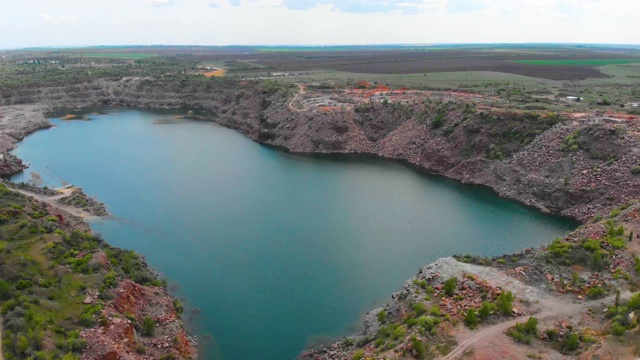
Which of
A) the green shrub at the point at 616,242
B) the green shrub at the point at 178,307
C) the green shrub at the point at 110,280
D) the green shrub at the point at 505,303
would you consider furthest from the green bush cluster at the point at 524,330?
the green shrub at the point at 110,280

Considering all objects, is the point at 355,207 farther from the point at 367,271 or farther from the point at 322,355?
the point at 322,355

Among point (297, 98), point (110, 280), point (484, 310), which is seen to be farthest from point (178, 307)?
point (297, 98)

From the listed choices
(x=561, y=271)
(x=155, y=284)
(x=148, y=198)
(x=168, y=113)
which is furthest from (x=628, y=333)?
(x=168, y=113)

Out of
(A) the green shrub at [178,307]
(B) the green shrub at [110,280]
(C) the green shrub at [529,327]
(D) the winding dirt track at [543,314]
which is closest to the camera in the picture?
(D) the winding dirt track at [543,314]

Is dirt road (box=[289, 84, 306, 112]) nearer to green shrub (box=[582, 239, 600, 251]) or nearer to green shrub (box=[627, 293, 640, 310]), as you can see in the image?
green shrub (box=[582, 239, 600, 251])

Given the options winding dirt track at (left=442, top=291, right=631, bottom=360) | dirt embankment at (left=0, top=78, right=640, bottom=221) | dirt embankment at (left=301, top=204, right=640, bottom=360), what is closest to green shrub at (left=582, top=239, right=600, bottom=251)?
dirt embankment at (left=301, top=204, right=640, bottom=360)

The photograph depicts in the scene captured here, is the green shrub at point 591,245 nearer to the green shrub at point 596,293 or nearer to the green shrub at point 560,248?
the green shrub at point 560,248

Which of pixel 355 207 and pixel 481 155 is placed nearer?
pixel 355 207
